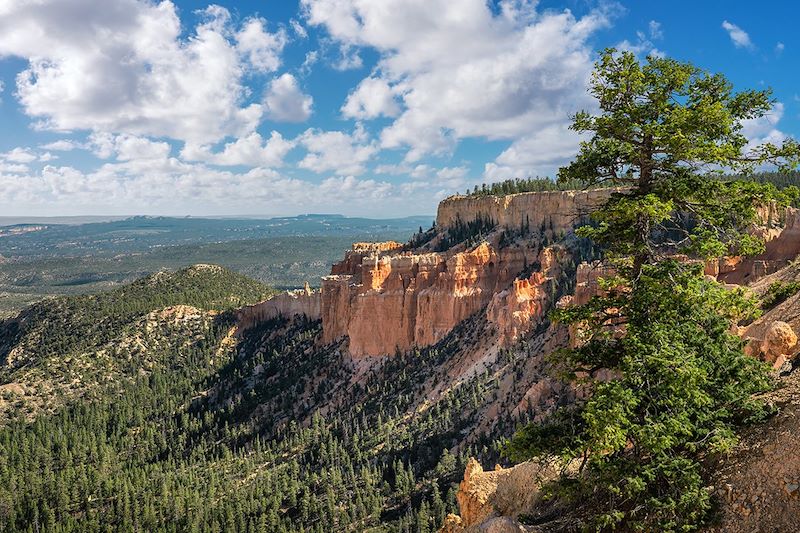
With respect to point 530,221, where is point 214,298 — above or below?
below

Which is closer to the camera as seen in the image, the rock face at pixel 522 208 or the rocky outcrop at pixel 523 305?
the rocky outcrop at pixel 523 305

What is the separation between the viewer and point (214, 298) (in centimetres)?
14762

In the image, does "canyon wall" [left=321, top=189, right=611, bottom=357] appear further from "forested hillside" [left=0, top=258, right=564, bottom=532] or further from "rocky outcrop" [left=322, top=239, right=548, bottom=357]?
"forested hillside" [left=0, top=258, right=564, bottom=532]

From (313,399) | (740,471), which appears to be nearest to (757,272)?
(740,471)

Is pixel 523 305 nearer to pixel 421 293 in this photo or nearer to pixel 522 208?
pixel 421 293

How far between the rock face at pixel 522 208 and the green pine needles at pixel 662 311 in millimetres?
65855

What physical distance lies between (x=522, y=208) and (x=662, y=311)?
3287 inches

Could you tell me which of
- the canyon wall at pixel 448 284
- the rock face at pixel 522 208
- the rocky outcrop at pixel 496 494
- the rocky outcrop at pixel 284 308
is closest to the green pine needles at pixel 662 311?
the rocky outcrop at pixel 496 494

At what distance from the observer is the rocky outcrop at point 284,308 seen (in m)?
116

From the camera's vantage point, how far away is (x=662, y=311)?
1326cm

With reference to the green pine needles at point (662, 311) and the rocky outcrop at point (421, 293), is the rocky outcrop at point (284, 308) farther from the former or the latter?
the green pine needles at point (662, 311)

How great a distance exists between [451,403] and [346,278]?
40634 mm

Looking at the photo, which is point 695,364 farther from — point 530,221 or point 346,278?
point 346,278

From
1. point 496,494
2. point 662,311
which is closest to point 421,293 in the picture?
point 496,494
